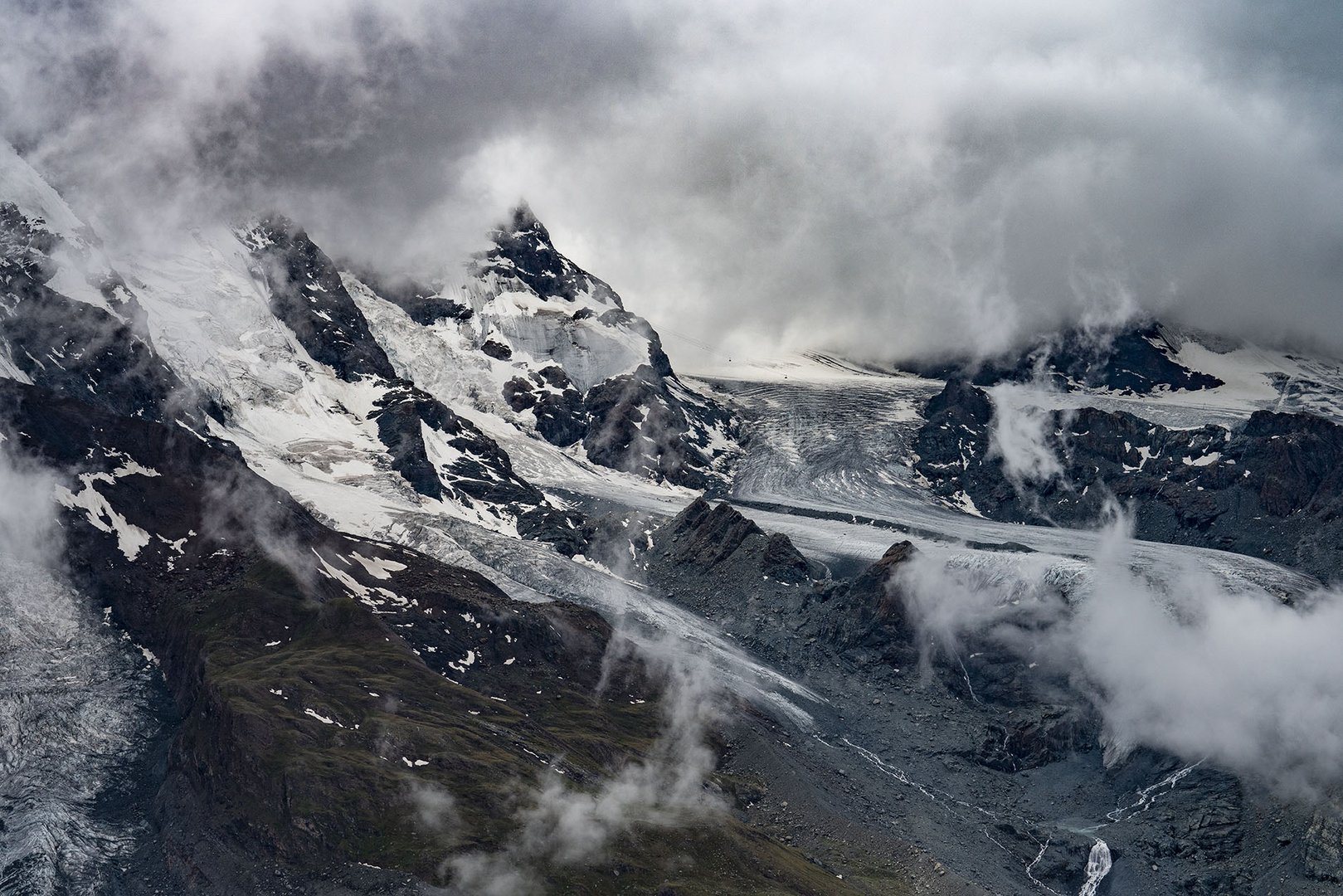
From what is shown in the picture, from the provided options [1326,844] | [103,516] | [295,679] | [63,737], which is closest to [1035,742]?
[1326,844]

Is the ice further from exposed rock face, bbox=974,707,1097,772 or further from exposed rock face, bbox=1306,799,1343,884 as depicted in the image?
exposed rock face, bbox=1306,799,1343,884

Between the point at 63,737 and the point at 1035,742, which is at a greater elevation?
the point at 1035,742

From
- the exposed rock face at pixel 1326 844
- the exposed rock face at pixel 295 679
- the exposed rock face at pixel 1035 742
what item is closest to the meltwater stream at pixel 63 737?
the exposed rock face at pixel 295 679

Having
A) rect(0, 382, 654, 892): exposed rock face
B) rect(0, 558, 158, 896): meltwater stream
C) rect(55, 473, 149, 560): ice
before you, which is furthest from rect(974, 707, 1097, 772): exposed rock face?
rect(55, 473, 149, 560): ice

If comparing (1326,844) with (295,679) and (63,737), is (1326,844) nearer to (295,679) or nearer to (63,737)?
(295,679)

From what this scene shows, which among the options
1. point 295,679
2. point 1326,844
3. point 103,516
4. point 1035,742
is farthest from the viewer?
point 1035,742

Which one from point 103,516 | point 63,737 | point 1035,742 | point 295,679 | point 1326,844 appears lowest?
point 63,737

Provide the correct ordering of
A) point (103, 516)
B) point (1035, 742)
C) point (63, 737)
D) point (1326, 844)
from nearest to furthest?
point (63, 737) → point (1326, 844) → point (103, 516) → point (1035, 742)

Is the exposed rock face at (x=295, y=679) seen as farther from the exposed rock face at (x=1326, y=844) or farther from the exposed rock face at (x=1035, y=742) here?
the exposed rock face at (x=1326, y=844)

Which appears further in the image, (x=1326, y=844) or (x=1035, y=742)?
(x=1035, y=742)

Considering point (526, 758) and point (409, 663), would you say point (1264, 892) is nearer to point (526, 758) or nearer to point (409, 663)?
point (526, 758)

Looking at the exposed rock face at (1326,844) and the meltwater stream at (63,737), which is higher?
the exposed rock face at (1326,844)
